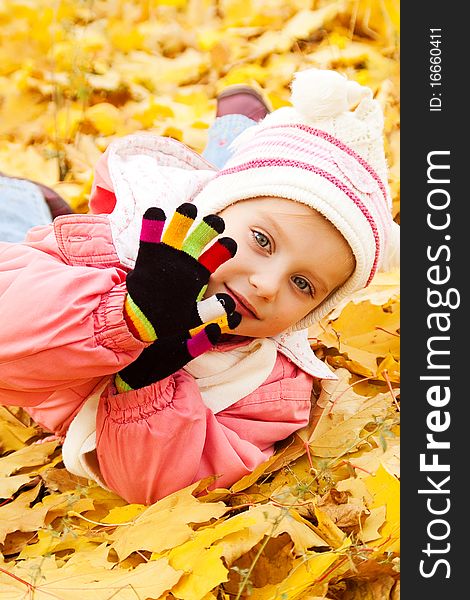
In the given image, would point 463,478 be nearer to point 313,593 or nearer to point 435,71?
point 313,593

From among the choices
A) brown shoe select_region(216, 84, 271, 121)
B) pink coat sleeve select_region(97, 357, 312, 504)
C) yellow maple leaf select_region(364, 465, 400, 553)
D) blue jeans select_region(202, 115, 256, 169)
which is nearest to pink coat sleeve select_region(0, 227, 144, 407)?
pink coat sleeve select_region(97, 357, 312, 504)

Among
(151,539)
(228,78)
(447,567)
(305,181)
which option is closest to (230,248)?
(305,181)

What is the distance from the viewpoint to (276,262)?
1.20 metres

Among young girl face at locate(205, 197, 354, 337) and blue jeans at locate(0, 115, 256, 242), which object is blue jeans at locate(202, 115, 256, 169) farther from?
young girl face at locate(205, 197, 354, 337)

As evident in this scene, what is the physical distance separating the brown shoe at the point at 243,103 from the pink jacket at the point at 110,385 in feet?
3.27

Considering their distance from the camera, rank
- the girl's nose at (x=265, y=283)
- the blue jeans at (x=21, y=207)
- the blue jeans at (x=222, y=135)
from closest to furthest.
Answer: the girl's nose at (x=265, y=283), the blue jeans at (x=21, y=207), the blue jeans at (x=222, y=135)

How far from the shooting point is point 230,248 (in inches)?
40.6

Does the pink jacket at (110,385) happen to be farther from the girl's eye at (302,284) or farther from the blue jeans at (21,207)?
the blue jeans at (21,207)

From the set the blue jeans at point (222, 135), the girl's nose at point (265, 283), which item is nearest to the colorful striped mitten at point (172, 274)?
the girl's nose at point (265, 283)

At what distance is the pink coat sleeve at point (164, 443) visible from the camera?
1202mm

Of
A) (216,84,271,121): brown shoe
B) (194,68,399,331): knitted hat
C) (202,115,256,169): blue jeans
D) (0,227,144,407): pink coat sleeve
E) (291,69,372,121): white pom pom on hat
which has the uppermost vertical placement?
(216,84,271,121): brown shoe

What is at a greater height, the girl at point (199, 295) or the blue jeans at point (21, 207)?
the blue jeans at point (21, 207)

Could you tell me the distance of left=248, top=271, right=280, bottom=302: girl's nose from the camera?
1175mm

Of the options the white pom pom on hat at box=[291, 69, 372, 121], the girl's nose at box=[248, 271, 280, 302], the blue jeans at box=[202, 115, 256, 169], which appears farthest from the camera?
the blue jeans at box=[202, 115, 256, 169]
